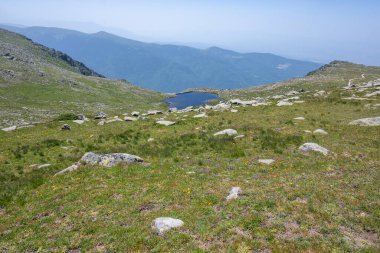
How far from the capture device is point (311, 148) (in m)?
24.8

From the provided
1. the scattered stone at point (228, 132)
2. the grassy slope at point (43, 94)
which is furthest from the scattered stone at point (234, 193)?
the grassy slope at point (43, 94)

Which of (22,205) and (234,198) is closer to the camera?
(234,198)

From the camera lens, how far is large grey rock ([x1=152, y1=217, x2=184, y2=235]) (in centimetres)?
1391

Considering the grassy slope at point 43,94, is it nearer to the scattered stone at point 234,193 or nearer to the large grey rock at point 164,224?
the large grey rock at point 164,224

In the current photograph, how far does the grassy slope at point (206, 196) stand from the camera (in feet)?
43.0

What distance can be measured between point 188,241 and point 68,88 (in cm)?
12453

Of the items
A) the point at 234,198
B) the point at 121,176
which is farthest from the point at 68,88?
the point at 234,198

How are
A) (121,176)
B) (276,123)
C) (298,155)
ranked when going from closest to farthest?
1. (121,176)
2. (298,155)
3. (276,123)

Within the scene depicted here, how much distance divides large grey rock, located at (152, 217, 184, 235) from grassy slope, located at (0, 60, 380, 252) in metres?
0.40

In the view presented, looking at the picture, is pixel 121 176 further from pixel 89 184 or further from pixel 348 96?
pixel 348 96

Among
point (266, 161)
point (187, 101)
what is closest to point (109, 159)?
point (266, 161)

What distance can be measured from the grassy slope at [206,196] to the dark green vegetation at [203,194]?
6 cm

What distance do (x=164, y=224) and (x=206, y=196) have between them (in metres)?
3.82

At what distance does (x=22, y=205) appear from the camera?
62.1 ft
